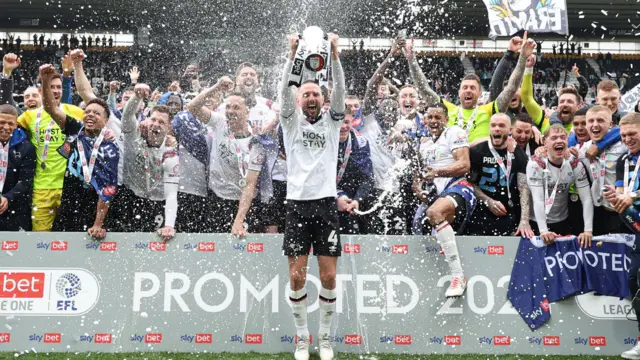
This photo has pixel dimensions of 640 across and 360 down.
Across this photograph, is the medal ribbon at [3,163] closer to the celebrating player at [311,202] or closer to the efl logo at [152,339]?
the efl logo at [152,339]

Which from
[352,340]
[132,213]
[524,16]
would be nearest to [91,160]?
[132,213]

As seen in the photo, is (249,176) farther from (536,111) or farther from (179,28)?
(179,28)

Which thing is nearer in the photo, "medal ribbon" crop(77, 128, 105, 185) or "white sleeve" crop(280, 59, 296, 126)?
"white sleeve" crop(280, 59, 296, 126)

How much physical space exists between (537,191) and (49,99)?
4757 millimetres

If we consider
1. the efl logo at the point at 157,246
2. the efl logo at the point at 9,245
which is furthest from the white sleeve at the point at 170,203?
the efl logo at the point at 9,245

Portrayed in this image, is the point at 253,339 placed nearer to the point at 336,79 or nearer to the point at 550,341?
the point at 336,79

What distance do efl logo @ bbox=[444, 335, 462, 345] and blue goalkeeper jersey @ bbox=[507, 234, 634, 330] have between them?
590mm

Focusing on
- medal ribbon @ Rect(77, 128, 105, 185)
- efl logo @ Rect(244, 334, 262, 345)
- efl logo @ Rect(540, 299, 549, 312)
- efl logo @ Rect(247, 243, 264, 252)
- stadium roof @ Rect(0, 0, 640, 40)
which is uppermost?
stadium roof @ Rect(0, 0, 640, 40)

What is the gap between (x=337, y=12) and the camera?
20469 millimetres

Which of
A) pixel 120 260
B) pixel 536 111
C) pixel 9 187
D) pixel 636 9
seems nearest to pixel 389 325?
pixel 120 260

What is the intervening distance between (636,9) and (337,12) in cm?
926

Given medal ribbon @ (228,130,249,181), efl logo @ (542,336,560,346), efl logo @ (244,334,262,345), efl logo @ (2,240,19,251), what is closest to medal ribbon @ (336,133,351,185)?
medal ribbon @ (228,130,249,181)

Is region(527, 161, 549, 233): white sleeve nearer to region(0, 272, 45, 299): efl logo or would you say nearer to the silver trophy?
the silver trophy

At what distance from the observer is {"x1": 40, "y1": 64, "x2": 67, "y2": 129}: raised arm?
21.4 feet
